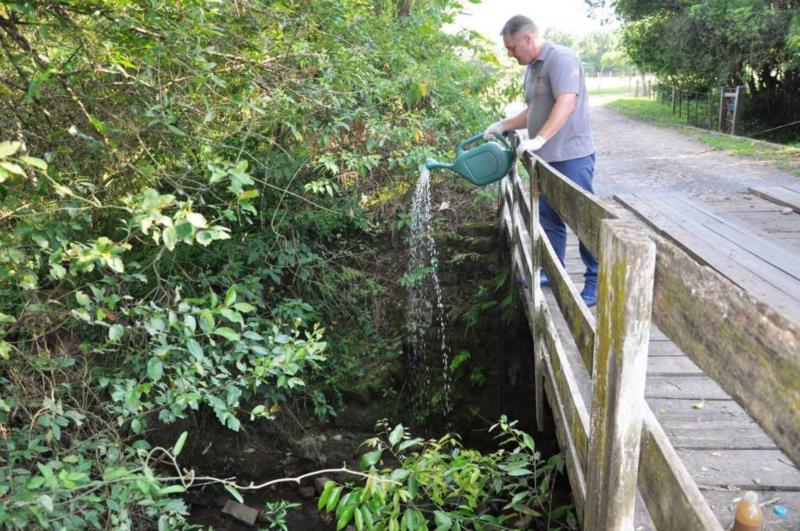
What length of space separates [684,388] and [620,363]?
162cm

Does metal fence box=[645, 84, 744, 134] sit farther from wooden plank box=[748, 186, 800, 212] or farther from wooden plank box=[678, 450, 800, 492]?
wooden plank box=[678, 450, 800, 492]

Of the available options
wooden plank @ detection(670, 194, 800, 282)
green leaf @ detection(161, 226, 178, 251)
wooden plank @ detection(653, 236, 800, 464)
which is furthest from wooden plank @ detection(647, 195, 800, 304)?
green leaf @ detection(161, 226, 178, 251)

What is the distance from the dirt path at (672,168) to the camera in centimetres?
841

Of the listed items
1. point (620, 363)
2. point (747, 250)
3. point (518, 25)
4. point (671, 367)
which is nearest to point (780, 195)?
point (747, 250)

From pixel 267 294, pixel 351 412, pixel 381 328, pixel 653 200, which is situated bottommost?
pixel 351 412

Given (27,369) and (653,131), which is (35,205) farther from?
(653,131)

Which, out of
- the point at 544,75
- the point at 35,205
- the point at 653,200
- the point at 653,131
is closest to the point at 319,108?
the point at 544,75

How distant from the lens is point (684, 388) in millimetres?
3033

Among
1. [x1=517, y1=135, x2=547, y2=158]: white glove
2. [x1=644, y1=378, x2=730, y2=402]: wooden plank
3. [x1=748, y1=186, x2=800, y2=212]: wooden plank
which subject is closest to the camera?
[x1=644, y1=378, x2=730, y2=402]: wooden plank

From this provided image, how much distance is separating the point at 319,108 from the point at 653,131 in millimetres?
13594

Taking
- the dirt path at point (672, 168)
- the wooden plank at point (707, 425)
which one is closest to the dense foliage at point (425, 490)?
the wooden plank at point (707, 425)

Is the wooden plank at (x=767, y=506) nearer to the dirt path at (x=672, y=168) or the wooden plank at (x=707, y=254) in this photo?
the wooden plank at (x=707, y=254)

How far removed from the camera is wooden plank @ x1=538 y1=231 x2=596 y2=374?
7.41ft

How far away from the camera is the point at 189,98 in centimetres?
421
